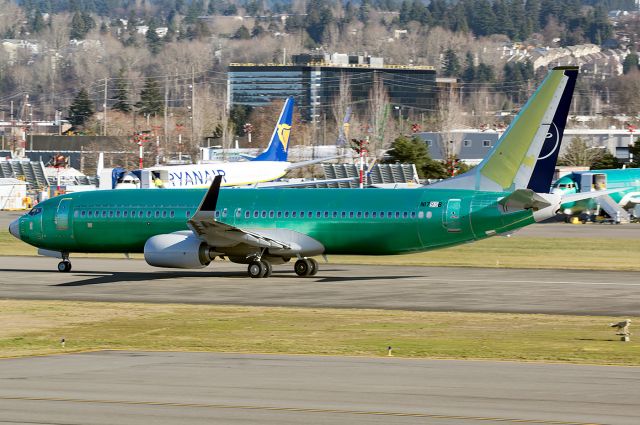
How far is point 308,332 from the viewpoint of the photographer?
105 ft

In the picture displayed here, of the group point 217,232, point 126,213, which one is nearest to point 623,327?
point 217,232

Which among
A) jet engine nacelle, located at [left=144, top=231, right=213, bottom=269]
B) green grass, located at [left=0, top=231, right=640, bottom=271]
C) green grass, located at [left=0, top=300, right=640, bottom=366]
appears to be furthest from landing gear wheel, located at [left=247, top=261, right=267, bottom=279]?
green grass, located at [left=0, top=231, right=640, bottom=271]

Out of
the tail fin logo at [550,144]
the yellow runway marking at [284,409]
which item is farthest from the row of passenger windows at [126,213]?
the yellow runway marking at [284,409]

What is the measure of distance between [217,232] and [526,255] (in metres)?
20.1

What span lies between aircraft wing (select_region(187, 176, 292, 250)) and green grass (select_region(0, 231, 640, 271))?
10419 mm

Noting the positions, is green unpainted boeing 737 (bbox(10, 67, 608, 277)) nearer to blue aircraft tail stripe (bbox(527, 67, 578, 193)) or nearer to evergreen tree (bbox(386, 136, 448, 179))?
blue aircraft tail stripe (bbox(527, 67, 578, 193))

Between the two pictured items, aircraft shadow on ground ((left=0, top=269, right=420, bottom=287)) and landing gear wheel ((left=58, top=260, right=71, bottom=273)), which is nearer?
aircraft shadow on ground ((left=0, top=269, right=420, bottom=287))

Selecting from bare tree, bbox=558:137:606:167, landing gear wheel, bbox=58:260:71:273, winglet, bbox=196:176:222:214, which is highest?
winglet, bbox=196:176:222:214

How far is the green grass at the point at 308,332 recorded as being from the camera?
93.0 feet

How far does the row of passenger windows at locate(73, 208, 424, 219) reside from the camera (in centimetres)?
4569

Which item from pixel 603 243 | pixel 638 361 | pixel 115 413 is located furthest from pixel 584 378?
pixel 603 243

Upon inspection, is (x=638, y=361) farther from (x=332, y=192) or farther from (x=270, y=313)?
(x=332, y=192)

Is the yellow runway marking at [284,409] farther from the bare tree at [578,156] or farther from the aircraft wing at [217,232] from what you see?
the bare tree at [578,156]

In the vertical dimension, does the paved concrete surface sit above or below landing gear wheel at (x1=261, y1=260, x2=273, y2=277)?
above
